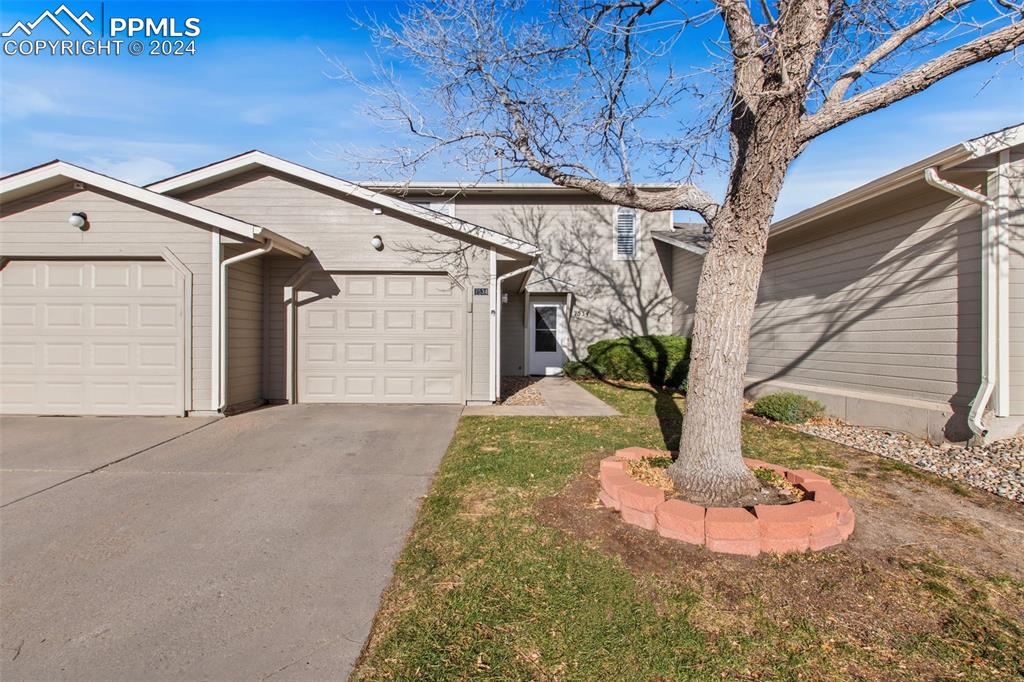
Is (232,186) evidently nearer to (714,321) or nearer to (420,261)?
(420,261)

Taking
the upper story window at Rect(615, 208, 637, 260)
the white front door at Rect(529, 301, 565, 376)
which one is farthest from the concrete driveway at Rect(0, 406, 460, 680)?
the upper story window at Rect(615, 208, 637, 260)

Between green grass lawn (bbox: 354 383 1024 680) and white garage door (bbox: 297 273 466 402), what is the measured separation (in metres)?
4.82

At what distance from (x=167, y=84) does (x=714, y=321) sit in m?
8.27

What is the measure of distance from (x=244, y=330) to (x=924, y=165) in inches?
375

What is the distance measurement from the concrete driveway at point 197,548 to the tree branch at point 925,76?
4.32 metres

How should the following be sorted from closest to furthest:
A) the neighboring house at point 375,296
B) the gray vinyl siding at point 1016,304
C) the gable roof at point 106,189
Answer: the gray vinyl siding at point 1016,304, the neighboring house at point 375,296, the gable roof at point 106,189

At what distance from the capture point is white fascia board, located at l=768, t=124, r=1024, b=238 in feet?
17.8

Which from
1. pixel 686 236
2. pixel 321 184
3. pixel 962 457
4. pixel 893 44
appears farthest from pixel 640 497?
pixel 686 236

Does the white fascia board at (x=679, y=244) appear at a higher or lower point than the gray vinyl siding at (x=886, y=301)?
higher

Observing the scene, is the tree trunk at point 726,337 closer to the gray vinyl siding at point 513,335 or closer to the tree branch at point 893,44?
the tree branch at point 893,44

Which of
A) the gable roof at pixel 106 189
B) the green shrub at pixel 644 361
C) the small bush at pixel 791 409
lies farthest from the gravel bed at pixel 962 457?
the gable roof at pixel 106 189

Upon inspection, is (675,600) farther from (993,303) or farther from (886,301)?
(886,301)

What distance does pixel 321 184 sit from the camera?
28.6 feet

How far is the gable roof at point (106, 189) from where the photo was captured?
7.04 m
